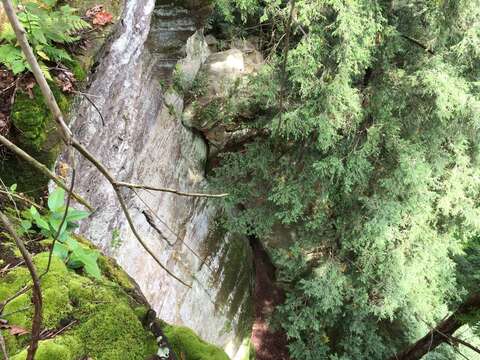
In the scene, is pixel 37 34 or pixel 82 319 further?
pixel 37 34

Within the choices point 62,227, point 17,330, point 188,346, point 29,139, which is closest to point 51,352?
point 17,330

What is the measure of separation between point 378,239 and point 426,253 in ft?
2.74

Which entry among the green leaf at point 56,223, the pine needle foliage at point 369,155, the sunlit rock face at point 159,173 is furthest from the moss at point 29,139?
the pine needle foliage at point 369,155

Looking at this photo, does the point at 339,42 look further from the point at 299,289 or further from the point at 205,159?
the point at 299,289

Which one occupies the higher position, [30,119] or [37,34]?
[37,34]

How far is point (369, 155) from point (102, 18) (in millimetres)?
3994

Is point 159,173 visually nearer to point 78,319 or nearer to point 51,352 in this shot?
point 78,319

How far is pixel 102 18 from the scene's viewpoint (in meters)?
4.13

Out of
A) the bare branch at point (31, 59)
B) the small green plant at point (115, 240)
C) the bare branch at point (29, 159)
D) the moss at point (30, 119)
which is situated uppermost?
the bare branch at point (31, 59)

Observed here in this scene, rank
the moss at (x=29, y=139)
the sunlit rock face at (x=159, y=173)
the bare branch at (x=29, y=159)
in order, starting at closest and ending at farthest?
1. the bare branch at (x=29, y=159)
2. the moss at (x=29, y=139)
3. the sunlit rock face at (x=159, y=173)

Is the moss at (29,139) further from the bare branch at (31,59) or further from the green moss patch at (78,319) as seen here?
the bare branch at (31,59)

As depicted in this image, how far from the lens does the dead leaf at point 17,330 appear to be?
1.94 metres

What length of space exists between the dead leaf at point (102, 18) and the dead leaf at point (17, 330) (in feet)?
10.2

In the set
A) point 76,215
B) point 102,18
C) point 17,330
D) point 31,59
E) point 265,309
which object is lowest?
point 265,309
